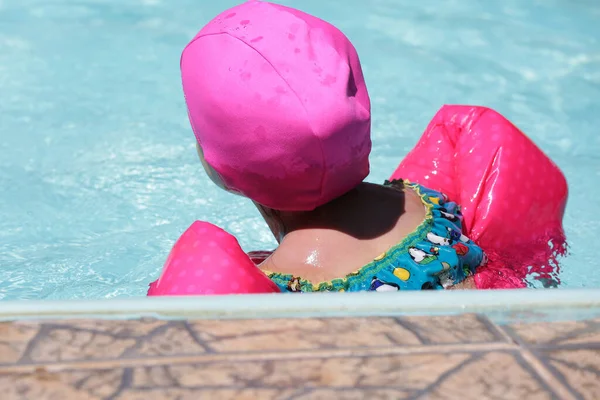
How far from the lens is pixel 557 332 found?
139 centimetres

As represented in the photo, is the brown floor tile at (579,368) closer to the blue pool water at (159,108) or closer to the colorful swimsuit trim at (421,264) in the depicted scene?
the colorful swimsuit trim at (421,264)

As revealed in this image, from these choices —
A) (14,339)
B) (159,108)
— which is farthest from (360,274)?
(159,108)

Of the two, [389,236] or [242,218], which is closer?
[389,236]

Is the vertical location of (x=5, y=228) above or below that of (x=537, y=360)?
below

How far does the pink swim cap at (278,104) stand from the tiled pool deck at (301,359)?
85 centimetres

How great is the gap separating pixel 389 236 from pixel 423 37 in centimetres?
355

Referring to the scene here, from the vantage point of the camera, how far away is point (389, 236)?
236 centimetres

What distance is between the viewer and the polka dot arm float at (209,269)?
2.04 m

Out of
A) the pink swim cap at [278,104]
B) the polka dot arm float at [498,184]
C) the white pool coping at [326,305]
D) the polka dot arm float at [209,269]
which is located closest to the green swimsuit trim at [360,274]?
the polka dot arm float at [209,269]

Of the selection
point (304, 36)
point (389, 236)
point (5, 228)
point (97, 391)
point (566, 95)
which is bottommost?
point (5, 228)

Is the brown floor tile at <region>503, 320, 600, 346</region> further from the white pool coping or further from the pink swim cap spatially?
the pink swim cap

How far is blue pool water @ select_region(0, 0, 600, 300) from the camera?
3.54 m

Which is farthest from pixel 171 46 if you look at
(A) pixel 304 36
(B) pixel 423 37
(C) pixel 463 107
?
(A) pixel 304 36

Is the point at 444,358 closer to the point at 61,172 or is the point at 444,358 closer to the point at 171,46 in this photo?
the point at 61,172
